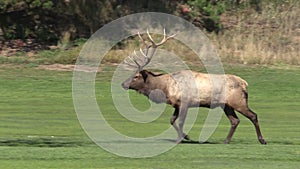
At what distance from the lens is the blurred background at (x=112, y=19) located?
40.9 m

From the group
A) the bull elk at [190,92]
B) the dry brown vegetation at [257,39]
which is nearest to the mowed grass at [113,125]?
the bull elk at [190,92]

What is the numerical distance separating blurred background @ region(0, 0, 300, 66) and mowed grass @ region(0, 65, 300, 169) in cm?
174

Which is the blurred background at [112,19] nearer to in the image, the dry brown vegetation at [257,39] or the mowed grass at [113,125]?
the dry brown vegetation at [257,39]

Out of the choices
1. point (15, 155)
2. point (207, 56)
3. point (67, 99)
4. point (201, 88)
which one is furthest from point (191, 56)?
point (15, 155)

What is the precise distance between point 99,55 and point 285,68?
7.42 meters

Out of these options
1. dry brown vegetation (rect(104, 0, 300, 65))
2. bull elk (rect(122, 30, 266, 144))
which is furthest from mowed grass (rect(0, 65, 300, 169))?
dry brown vegetation (rect(104, 0, 300, 65))

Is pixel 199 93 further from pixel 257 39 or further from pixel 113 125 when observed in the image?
pixel 257 39

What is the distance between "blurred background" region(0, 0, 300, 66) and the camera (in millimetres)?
40938

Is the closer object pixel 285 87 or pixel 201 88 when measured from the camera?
pixel 201 88

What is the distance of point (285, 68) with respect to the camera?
39.6 m

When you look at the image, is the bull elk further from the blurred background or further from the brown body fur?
the blurred background

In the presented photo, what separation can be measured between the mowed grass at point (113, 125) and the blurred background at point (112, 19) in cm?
174

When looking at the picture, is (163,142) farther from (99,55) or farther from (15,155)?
(99,55)

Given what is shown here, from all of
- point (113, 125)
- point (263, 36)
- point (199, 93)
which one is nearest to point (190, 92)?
point (199, 93)
